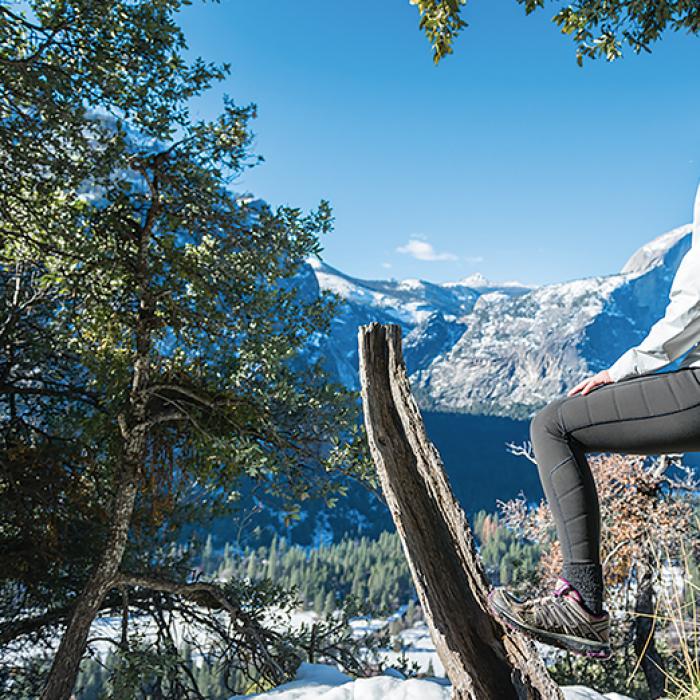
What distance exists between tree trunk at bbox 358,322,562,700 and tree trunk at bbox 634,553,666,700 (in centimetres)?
639

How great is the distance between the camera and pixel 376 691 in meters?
4.09

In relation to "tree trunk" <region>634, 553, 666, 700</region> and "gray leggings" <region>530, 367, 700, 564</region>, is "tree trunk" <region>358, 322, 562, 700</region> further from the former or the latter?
"tree trunk" <region>634, 553, 666, 700</region>

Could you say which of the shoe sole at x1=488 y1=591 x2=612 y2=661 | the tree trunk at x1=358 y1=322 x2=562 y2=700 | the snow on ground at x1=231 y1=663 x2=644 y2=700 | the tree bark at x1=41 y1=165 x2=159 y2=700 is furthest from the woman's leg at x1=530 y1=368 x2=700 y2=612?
the tree bark at x1=41 y1=165 x2=159 y2=700

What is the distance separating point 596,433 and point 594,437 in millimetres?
22

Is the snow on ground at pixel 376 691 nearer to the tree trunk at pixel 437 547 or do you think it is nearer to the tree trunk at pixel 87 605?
the tree trunk at pixel 437 547

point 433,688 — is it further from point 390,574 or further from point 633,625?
point 390,574

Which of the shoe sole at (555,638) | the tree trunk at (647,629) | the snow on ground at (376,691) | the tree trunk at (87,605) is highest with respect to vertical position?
the tree trunk at (87,605)

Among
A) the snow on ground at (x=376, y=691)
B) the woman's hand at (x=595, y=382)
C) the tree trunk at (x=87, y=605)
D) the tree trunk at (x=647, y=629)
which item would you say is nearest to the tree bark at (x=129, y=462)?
the tree trunk at (x=87, y=605)

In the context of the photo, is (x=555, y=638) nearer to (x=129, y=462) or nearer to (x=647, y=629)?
(x=129, y=462)

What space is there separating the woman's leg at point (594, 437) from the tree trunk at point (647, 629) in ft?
21.1

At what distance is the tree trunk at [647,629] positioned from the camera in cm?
746

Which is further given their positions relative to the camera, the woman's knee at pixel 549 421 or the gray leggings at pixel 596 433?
the woman's knee at pixel 549 421

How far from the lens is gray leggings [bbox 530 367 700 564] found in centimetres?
179

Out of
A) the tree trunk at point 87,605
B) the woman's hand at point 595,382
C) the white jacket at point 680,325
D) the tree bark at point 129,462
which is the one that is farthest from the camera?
the tree bark at point 129,462
